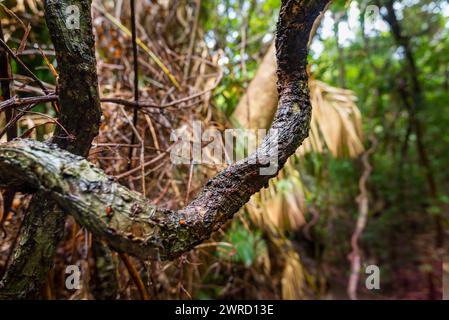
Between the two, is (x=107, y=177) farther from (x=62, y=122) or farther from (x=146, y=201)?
(x=62, y=122)

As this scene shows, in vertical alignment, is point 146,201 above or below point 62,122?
below

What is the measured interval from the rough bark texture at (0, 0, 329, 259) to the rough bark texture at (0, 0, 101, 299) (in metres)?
0.06

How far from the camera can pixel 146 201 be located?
1.28ft

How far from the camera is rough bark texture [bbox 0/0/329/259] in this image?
→ 35 centimetres

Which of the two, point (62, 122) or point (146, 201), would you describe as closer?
point (146, 201)

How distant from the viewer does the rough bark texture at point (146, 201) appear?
35 centimetres

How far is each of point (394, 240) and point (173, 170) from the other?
2.46 metres

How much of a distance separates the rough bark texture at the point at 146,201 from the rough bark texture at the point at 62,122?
0.06 metres

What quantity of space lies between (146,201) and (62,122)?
234 millimetres

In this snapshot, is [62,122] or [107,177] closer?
[107,177]

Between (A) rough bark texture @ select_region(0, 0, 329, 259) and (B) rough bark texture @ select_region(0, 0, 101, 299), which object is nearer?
(A) rough bark texture @ select_region(0, 0, 329, 259)

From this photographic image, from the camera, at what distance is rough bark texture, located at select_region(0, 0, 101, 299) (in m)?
0.47

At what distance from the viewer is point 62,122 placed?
1.72 ft

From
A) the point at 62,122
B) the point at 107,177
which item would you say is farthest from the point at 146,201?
the point at 62,122
